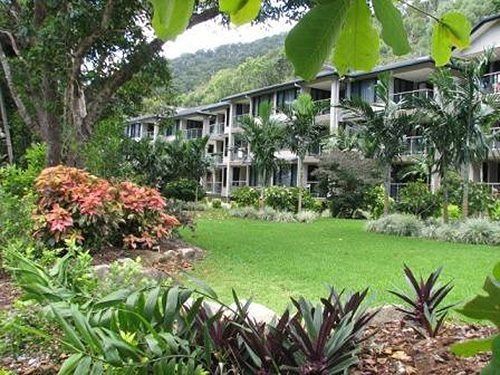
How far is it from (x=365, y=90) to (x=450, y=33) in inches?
1177

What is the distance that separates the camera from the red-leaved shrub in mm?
7559

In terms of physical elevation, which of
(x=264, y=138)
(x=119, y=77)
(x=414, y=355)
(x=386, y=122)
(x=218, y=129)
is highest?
(x=218, y=129)

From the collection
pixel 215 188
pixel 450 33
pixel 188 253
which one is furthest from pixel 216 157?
pixel 450 33

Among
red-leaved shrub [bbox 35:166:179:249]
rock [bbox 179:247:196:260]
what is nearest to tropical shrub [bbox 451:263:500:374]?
red-leaved shrub [bbox 35:166:179:249]

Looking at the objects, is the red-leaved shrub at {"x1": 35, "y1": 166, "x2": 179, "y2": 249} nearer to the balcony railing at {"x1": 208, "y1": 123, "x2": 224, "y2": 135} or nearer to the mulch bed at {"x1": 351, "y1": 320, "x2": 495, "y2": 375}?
the mulch bed at {"x1": 351, "y1": 320, "x2": 495, "y2": 375}

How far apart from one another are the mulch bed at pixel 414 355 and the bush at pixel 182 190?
78.6 feet

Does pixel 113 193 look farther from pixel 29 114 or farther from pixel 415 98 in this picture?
pixel 415 98

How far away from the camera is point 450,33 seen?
0.96 metres

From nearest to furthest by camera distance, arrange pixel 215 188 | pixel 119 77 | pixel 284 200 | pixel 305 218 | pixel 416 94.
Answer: pixel 119 77
pixel 416 94
pixel 305 218
pixel 284 200
pixel 215 188

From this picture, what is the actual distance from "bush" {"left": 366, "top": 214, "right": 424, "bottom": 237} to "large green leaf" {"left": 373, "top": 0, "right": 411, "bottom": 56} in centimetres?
1395

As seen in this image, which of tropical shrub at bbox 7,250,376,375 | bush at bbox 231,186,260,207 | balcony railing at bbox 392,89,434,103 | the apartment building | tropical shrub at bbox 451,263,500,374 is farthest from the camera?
bush at bbox 231,186,260,207

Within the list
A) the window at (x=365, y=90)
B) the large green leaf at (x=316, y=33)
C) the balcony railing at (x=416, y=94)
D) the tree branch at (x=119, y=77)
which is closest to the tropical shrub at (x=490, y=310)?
the large green leaf at (x=316, y=33)

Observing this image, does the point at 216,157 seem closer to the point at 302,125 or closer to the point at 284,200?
the point at 284,200

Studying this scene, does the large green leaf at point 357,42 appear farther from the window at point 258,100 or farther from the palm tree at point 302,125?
the window at point 258,100
